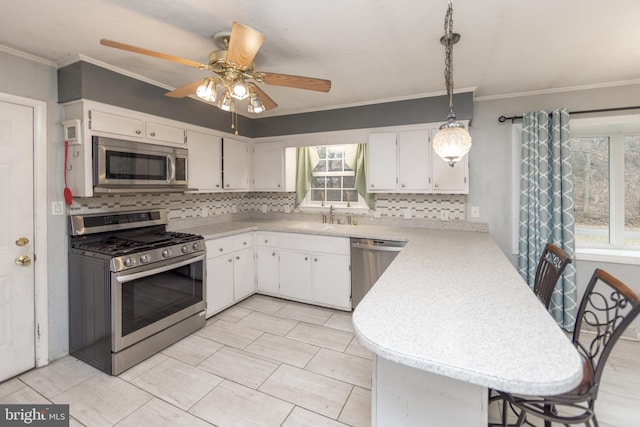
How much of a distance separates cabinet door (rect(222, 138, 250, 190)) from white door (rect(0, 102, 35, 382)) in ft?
5.62

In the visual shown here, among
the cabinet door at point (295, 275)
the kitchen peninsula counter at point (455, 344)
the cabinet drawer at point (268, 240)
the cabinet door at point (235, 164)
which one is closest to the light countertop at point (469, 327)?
the kitchen peninsula counter at point (455, 344)

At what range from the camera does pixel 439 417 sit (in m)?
1.09

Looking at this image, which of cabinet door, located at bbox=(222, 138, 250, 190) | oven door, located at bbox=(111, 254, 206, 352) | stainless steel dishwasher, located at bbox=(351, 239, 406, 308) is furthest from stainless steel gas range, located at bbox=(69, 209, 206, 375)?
stainless steel dishwasher, located at bbox=(351, 239, 406, 308)

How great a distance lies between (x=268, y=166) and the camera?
400 centimetres

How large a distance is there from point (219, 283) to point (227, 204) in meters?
1.31

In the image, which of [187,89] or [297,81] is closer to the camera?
[297,81]

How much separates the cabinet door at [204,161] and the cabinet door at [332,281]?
1.46 metres

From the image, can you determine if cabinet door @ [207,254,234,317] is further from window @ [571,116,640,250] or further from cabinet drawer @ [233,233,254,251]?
window @ [571,116,640,250]

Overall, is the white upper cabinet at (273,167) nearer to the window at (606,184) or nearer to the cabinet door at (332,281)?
the cabinet door at (332,281)

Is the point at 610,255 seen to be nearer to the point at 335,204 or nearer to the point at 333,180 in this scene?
the point at 335,204

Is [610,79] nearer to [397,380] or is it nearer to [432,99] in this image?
[432,99]

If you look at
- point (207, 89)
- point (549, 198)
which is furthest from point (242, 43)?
point (549, 198)

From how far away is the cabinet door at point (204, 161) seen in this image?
3.17m

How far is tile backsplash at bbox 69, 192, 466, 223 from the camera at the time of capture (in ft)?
8.93
